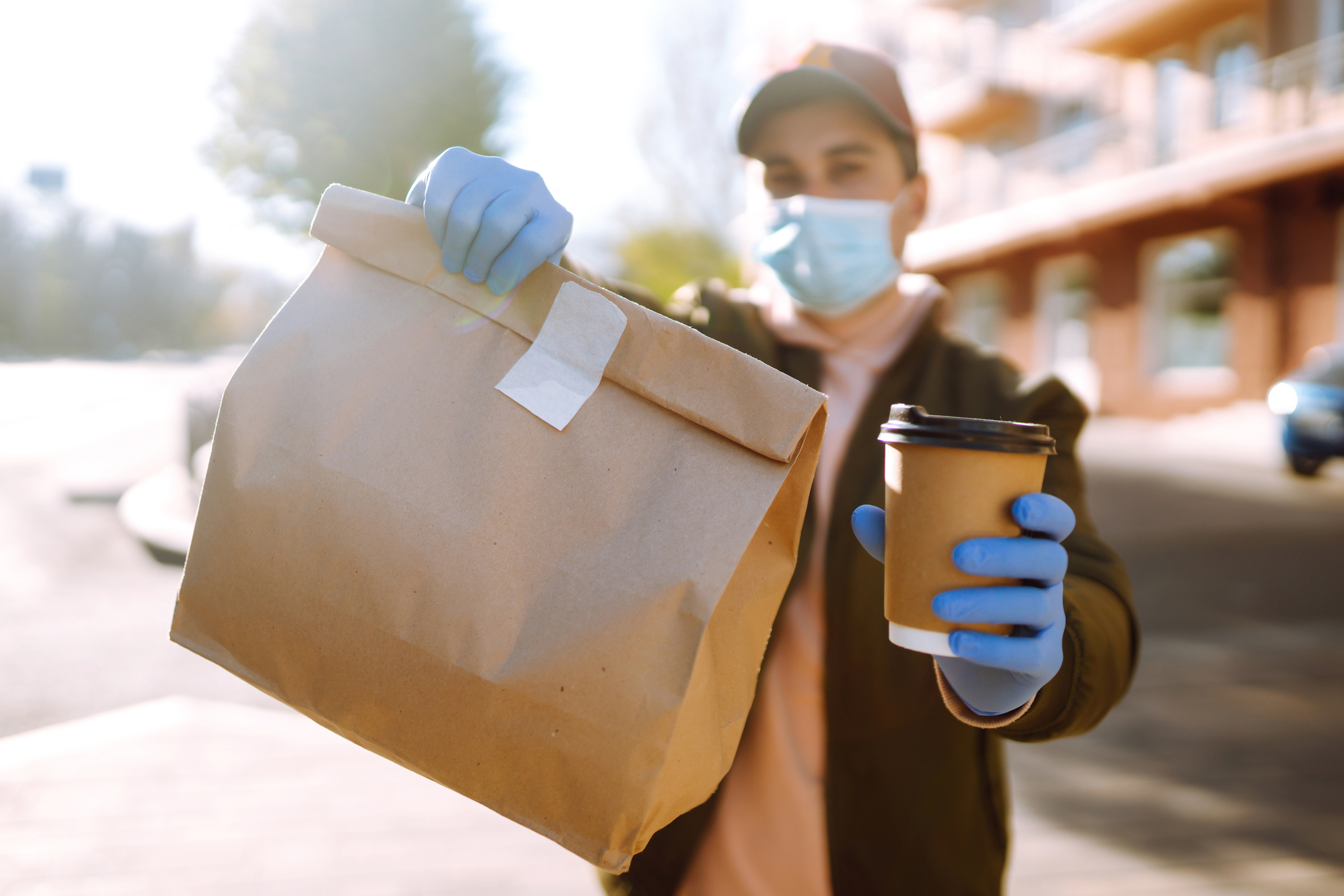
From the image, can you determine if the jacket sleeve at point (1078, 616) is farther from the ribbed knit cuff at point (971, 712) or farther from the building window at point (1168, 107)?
the building window at point (1168, 107)

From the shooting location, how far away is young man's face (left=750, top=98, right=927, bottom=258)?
160 cm

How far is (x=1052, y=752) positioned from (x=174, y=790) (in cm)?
347

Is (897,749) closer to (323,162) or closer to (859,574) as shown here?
(859,574)

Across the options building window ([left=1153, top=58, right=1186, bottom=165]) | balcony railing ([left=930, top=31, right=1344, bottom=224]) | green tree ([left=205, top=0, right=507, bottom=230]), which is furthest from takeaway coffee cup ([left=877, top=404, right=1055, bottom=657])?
building window ([left=1153, top=58, right=1186, bottom=165])

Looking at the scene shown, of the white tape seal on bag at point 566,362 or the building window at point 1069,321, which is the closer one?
the white tape seal on bag at point 566,362

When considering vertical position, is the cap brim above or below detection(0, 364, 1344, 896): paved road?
above

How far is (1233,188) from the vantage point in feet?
40.3

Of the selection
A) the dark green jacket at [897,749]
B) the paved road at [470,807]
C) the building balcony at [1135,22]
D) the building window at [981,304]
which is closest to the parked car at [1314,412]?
the paved road at [470,807]

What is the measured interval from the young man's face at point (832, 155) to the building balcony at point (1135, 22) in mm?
14396

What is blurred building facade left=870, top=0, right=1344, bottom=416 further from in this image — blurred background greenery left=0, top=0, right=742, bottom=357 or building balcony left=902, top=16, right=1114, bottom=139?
blurred background greenery left=0, top=0, right=742, bottom=357

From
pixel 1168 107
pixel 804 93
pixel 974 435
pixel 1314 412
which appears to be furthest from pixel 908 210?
pixel 1168 107

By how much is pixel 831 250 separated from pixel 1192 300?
14.2 metres

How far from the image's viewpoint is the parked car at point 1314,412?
349 inches

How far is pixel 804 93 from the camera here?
1582mm
